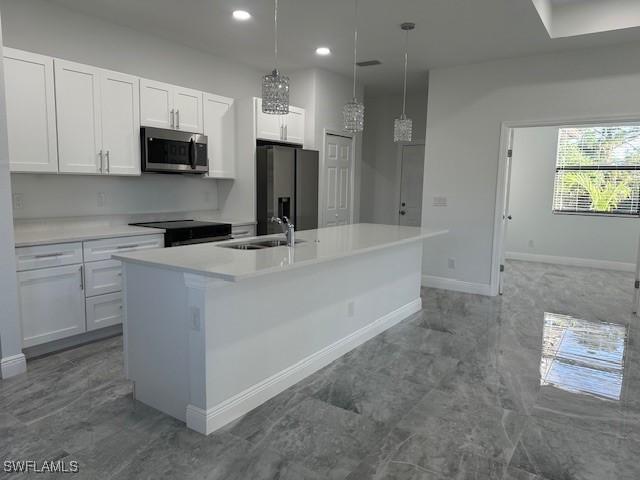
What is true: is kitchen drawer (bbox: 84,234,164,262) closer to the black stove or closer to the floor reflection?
the black stove

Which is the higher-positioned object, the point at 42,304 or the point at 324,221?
the point at 324,221

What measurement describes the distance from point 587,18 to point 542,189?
403 centimetres

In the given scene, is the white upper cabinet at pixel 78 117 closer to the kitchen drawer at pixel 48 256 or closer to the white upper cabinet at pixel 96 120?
the white upper cabinet at pixel 96 120

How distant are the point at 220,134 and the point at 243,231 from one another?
109 cm

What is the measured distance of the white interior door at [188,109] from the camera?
14.3ft

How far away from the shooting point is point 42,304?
10.5ft

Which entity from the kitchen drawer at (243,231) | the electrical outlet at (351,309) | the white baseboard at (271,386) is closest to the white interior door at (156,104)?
the kitchen drawer at (243,231)

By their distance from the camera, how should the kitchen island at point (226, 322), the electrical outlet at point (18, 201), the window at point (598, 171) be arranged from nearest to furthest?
the kitchen island at point (226, 322)
the electrical outlet at point (18, 201)
the window at point (598, 171)

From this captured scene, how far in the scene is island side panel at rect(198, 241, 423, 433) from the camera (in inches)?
93.0

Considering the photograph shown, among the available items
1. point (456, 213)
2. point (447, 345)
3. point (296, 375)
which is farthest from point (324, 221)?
point (296, 375)

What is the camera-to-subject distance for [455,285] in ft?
18.5

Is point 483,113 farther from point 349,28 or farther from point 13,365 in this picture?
point 13,365

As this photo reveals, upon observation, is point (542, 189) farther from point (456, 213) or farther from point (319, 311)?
point (319, 311)

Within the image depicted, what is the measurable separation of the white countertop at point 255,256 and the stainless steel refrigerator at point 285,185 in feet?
4.86
